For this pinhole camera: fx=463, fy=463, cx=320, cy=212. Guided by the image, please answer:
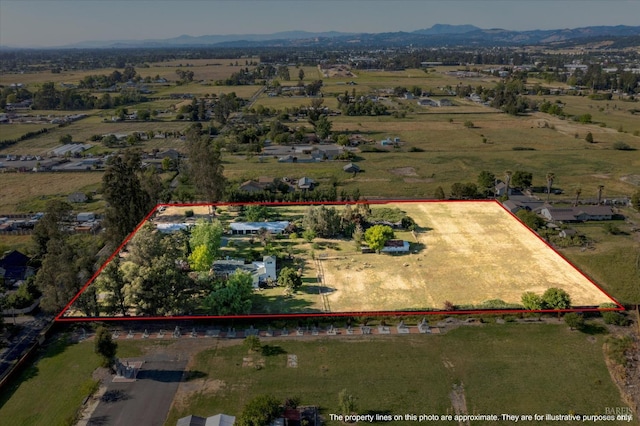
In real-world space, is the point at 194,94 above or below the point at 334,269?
above

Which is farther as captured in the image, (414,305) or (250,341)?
(414,305)

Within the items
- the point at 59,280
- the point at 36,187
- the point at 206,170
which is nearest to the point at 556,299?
the point at 59,280

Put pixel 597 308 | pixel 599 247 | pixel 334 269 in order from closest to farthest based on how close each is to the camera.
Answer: pixel 597 308, pixel 334 269, pixel 599 247

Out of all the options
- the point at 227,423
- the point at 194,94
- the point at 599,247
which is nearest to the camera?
the point at 227,423

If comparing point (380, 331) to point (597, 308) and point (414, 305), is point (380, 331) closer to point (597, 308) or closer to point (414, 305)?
point (414, 305)

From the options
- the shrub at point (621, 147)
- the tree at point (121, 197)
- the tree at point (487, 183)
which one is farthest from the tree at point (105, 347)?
the shrub at point (621, 147)

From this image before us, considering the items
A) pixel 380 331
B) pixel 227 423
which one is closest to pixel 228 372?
pixel 227 423

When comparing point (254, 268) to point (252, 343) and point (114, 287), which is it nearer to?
point (252, 343)
